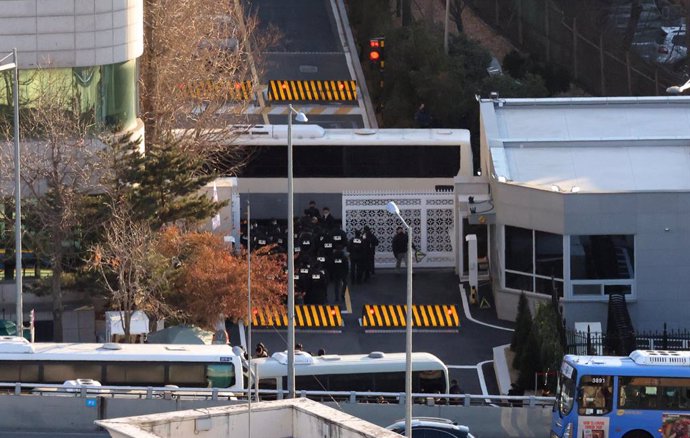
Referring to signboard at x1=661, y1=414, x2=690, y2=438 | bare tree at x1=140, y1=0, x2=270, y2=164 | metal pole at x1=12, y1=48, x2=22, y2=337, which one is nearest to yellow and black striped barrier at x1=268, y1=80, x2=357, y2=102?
bare tree at x1=140, y1=0, x2=270, y2=164

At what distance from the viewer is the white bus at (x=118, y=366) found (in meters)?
39.6

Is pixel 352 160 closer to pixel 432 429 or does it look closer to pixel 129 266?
pixel 129 266

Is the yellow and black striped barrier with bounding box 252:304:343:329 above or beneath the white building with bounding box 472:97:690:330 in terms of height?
beneath

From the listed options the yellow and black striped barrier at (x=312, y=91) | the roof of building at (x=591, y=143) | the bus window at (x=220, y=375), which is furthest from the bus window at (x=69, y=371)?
the yellow and black striped barrier at (x=312, y=91)

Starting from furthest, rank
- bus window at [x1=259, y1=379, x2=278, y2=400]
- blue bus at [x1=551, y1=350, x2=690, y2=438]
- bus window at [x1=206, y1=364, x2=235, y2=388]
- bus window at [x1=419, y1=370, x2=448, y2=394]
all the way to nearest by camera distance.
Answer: bus window at [x1=419, y1=370, x2=448, y2=394] → bus window at [x1=259, y1=379, x2=278, y2=400] → bus window at [x1=206, y1=364, x2=235, y2=388] → blue bus at [x1=551, y1=350, x2=690, y2=438]

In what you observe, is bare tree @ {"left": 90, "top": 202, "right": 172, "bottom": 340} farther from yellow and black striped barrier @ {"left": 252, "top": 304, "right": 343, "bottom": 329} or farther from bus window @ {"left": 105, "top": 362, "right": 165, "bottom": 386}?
bus window @ {"left": 105, "top": 362, "right": 165, "bottom": 386}

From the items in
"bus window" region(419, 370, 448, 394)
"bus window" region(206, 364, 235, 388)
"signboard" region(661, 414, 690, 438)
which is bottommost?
"signboard" region(661, 414, 690, 438)

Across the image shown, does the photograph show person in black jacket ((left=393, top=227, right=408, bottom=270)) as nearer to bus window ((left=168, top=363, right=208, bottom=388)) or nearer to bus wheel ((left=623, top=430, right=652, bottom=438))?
bus window ((left=168, top=363, right=208, bottom=388))

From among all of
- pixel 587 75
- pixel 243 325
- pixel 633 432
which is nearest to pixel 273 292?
pixel 243 325

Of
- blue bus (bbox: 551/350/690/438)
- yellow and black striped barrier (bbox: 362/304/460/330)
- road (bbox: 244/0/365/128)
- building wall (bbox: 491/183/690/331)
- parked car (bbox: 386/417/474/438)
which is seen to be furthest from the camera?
road (bbox: 244/0/365/128)

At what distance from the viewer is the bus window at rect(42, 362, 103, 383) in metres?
39.6

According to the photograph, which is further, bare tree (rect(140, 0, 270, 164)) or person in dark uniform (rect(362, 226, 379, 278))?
bare tree (rect(140, 0, 270, 164))

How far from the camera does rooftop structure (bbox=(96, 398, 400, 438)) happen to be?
Answer: 23828 mm

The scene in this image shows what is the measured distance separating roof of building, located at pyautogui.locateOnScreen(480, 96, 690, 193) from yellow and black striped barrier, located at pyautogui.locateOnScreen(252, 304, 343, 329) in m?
5.65
